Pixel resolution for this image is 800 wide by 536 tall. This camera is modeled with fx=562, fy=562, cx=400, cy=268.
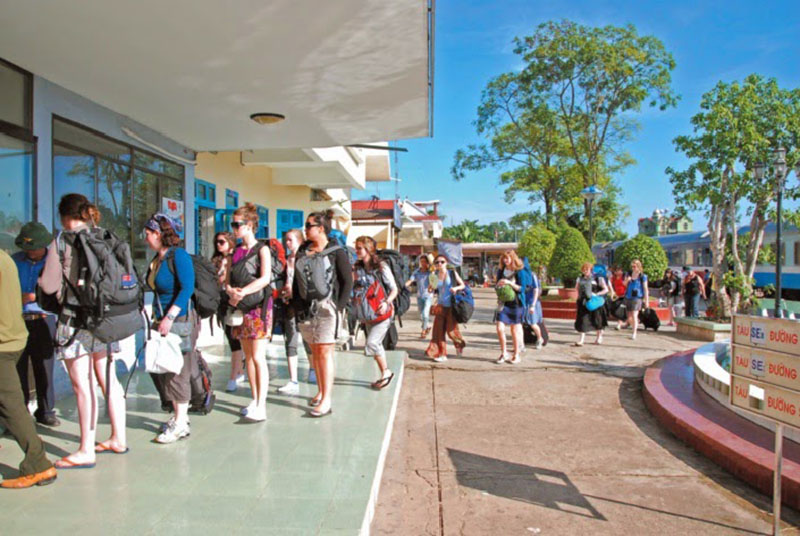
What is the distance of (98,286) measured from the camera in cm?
341

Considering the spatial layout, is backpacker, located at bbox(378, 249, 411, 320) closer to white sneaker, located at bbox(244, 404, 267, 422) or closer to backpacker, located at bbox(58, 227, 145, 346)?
white sneaker, located at bbox(244, 404, 267, 422)

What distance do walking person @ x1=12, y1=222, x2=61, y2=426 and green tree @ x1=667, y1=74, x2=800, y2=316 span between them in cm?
1246

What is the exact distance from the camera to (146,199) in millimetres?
7727

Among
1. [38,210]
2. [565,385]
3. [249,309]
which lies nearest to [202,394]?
[249,309]

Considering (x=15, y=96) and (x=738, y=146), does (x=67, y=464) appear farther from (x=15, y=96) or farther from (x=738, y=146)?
(x=738, y=146)

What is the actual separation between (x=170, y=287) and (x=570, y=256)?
52.7 ft

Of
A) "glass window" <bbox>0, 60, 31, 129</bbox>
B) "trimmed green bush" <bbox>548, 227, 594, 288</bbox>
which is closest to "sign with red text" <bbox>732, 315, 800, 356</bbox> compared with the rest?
"glass window" <bbox>0, 60, 31, 129</bbox>

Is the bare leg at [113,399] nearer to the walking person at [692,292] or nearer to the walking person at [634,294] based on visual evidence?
the walking person at [634,294]

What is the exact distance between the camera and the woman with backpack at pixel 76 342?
3.39 meters

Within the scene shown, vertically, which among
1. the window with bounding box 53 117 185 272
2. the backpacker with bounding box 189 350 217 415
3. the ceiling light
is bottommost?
the backpacker with bounding box 189 350 217 415

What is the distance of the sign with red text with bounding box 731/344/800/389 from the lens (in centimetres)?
324

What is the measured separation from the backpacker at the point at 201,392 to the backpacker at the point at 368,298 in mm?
1658

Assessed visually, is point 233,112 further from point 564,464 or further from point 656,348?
point 656,348

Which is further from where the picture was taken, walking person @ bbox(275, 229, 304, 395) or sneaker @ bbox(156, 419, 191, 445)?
walking person @ bbox(275, 229, 304, 395)
